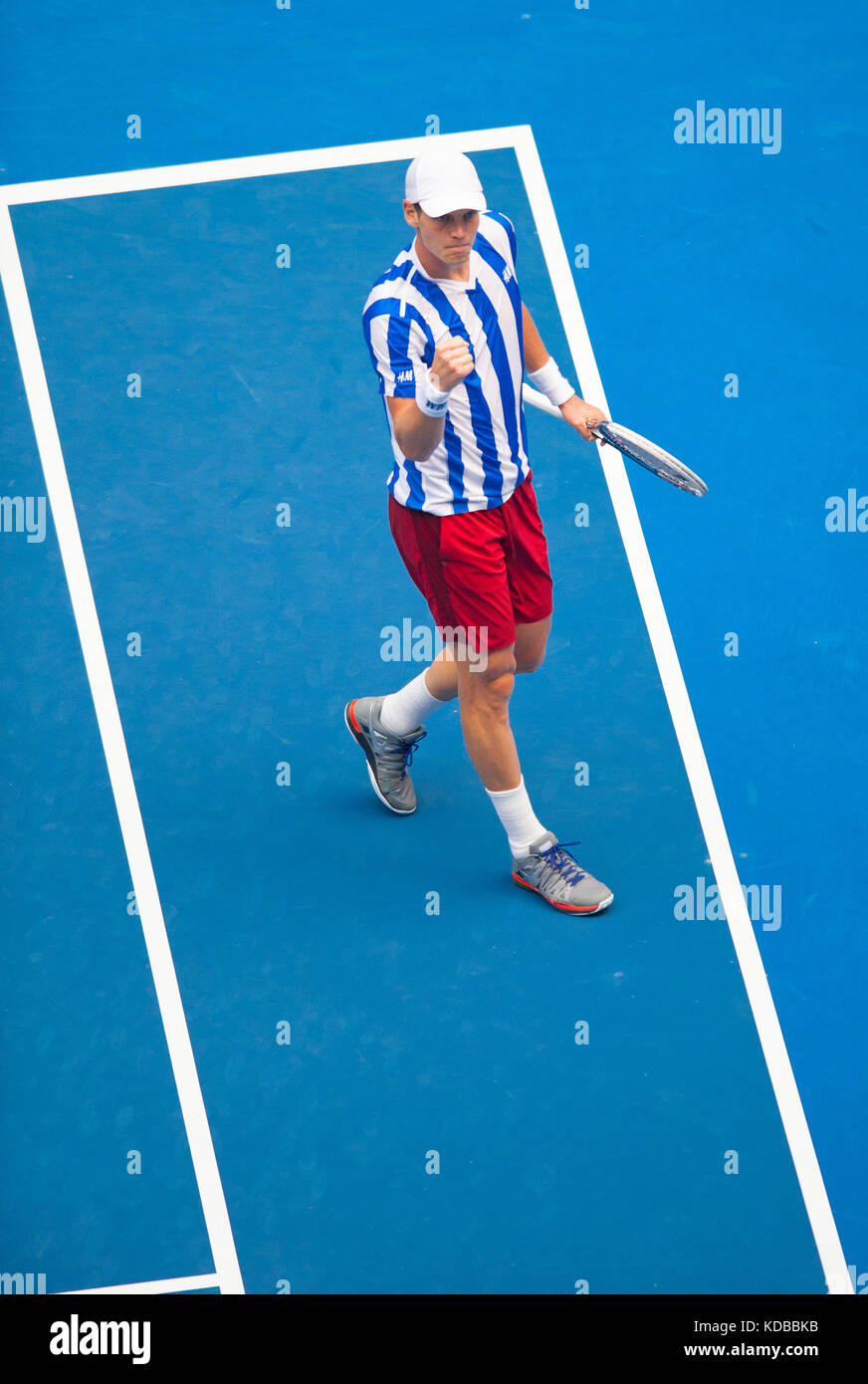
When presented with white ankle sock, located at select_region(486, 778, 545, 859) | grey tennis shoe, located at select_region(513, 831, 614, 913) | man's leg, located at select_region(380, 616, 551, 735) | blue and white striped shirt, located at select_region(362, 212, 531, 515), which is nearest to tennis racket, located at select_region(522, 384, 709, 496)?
blue and white striped shirt, located at select_region(362, 212, 531, 515)

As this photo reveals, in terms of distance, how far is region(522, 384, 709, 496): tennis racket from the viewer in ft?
18.5

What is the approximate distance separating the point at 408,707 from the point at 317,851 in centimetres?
64

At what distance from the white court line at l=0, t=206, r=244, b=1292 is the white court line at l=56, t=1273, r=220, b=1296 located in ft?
0.13

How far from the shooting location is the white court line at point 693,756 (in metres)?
5.05

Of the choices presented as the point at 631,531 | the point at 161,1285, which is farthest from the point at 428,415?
the point at 161,1285

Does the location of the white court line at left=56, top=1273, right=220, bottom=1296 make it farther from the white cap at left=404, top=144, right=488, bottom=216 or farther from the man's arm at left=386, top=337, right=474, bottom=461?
the white cap at left=404, top=144, right=488, bottom=216

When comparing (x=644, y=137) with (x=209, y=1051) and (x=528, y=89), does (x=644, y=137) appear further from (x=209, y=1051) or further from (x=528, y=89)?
(x=209, y=1051)

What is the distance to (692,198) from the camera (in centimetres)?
820

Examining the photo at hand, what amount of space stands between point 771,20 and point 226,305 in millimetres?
3596

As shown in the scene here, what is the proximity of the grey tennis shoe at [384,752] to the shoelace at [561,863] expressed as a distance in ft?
2.10

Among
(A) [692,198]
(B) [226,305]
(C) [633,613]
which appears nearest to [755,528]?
(C) [633,613]

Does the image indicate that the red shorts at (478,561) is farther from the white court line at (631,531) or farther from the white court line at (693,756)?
the white court line at (631,531)

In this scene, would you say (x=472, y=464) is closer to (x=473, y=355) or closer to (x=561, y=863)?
(x=473, y=355)

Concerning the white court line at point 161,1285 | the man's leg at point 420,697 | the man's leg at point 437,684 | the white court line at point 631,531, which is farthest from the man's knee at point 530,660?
the white court line at point 161,1285
